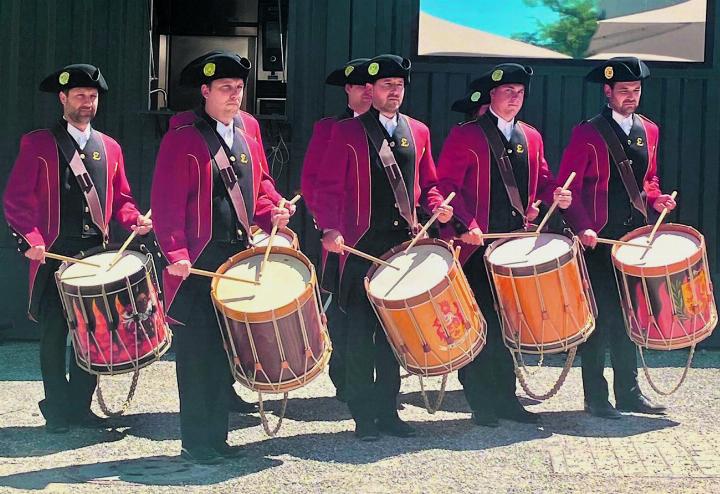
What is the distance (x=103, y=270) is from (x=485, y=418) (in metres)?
2.01

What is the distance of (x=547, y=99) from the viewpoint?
876 centimetres

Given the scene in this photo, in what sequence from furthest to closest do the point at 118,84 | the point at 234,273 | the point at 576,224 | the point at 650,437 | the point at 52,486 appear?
the point at 118,84, the point at 576,224, the point at 650,437, the point at 234,273, the point at 52,486

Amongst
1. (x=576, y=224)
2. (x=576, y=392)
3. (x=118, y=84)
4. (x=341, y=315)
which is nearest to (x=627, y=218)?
(x=576, y=224)

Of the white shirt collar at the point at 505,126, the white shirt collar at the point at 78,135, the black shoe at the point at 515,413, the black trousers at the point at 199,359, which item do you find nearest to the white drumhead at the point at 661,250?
the white shirt collar at the point at 505,126

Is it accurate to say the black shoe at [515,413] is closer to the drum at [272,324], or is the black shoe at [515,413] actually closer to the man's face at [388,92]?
the drum at [272,324]

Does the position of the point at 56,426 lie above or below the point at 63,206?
below

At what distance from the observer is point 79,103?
636 cm

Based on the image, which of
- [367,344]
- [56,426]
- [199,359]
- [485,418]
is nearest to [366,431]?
[367,344]

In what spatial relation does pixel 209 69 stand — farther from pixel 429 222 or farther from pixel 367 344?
pixel 367 344

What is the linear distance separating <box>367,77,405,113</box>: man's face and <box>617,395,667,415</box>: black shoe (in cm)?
202

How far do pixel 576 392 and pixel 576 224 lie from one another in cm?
119

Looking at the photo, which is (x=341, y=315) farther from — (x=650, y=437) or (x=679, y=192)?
(x=679, y=192)

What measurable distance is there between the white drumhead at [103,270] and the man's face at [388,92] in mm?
1347

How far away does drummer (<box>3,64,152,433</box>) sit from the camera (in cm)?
627
